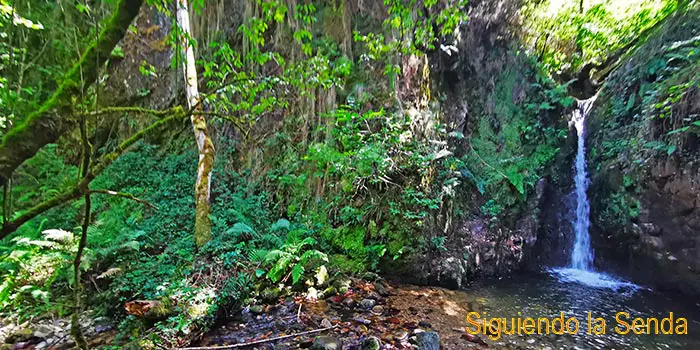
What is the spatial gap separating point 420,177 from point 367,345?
11.2ft

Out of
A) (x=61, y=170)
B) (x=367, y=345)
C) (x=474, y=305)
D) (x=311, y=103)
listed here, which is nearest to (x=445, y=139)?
(x=311, y=103)

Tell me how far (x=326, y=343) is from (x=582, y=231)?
7.76 m

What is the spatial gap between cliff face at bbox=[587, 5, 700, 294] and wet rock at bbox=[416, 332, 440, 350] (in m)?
5.73

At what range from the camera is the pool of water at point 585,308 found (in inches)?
159

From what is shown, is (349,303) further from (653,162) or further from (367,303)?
(653,162)

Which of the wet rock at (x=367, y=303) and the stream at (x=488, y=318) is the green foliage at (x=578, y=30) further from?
the wet rock at (x=367, y=303)

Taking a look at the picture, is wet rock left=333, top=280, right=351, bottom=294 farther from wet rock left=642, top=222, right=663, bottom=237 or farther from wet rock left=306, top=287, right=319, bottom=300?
wet rock left=642, top=222, right=663, bottom=237

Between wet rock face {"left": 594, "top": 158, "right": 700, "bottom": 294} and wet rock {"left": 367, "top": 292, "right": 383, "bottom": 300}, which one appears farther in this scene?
wet rock face {"left": 594, "top": 158, "right": 700, "bottom": 294}

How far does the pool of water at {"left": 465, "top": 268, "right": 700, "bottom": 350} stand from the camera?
4.04 metres

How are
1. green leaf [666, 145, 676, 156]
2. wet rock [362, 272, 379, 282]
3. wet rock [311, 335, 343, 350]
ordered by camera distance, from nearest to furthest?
wet rock [311, 335, 343, 350], wet rock [362, 272, 379, 282], green leaf [666, 145, 676, 156]

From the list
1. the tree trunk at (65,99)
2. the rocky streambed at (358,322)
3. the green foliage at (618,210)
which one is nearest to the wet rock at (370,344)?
the rocky streambed at (358,322)

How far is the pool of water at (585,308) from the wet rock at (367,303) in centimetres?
145

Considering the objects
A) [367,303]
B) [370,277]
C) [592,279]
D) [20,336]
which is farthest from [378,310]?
[592,279]

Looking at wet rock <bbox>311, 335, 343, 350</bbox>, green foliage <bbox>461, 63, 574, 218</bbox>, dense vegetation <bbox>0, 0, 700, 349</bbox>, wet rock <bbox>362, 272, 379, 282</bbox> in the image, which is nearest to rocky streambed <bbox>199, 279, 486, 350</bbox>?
wet rock <bbox>311, 335, 343, 350</bbox>
